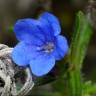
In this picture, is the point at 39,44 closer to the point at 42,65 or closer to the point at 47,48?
the point at 47,48

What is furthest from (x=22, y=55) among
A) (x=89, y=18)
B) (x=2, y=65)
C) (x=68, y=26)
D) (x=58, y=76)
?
(x=68, y=26)

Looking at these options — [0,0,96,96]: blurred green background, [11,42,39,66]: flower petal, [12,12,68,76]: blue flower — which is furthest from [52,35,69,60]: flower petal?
[0,0,96,96]: blurred green background

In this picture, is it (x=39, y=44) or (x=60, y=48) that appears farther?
(x=39, y=44)

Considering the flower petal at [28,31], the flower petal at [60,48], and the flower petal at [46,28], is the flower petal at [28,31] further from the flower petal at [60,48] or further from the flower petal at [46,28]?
the flower petal at [60,48]

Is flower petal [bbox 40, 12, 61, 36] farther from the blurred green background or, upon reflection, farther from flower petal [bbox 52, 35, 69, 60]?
the blurred green background

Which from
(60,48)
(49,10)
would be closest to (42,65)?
(60,48)

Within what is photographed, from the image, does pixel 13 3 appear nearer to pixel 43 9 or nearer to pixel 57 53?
pixel 43 9
